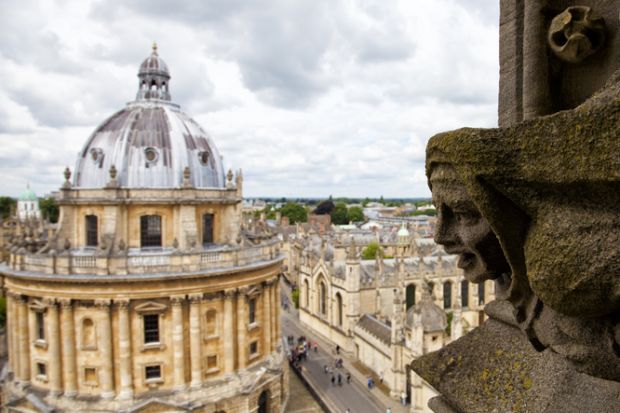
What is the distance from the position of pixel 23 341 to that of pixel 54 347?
3.13 m

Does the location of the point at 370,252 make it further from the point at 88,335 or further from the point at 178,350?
the point at 88,335

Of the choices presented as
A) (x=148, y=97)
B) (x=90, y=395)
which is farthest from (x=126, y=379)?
(x=148, y=97)

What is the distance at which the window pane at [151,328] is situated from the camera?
26172 mm

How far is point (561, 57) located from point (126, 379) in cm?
2748

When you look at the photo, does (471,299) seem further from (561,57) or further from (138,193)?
(561,57)

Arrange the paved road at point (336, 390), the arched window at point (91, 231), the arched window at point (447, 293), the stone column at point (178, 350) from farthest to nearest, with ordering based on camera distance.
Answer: the arched window at point (447, 293) → the paved road at point (336, 390) → the arched window at point (91, 231) → the stone column at point (178, 350)

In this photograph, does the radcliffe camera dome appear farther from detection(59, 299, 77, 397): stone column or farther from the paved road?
the paved road

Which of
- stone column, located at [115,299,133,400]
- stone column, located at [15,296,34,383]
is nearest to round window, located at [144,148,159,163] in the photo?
stone column, located at [115,299,133,400]

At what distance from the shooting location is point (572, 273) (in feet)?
7.82

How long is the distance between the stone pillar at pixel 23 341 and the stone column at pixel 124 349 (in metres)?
6.50

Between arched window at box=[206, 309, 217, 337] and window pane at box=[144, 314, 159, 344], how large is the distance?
296cm

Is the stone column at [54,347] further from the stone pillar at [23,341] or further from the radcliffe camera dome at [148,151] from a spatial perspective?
the radcliffe camera dome at [148,151]

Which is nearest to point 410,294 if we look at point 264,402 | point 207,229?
point 264,402

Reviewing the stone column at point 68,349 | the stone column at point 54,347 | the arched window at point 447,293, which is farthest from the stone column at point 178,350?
the arched window at point 447,293
